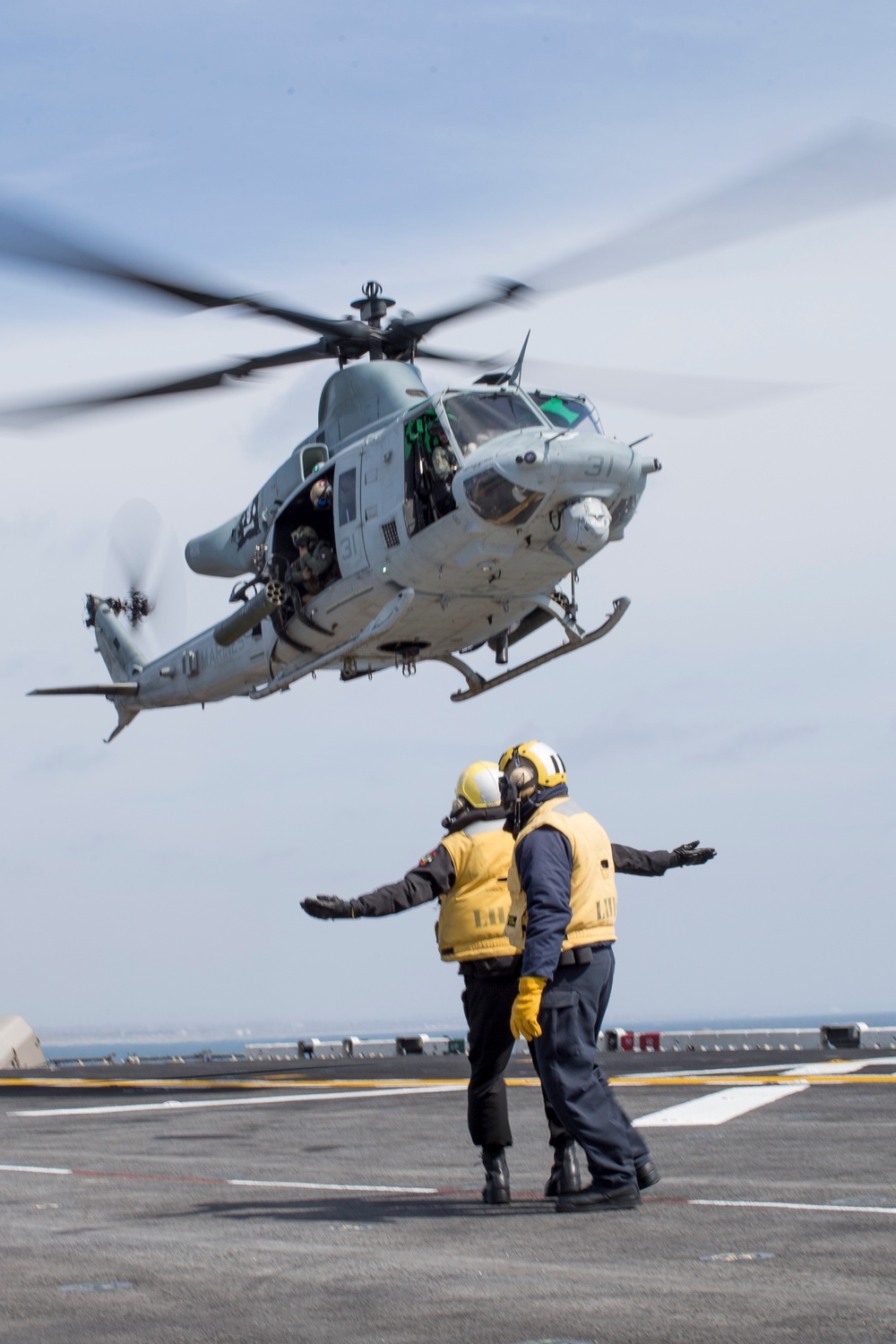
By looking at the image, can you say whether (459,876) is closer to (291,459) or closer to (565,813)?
(565,813)

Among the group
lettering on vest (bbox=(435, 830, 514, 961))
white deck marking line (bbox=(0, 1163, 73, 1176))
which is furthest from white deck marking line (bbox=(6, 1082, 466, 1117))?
lettering on vest (bbox=(435, 830, 514, 961))

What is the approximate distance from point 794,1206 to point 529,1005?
4.50 ft

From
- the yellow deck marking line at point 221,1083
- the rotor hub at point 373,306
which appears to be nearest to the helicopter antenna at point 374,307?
the rotor hub at point 373,306

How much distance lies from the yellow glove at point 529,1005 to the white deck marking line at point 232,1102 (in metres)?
6.74

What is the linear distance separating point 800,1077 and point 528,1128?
3678mm

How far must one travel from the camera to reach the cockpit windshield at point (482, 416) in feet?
57.7

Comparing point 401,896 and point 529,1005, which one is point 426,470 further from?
point 529,1005

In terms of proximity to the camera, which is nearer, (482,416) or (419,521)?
(482,416)

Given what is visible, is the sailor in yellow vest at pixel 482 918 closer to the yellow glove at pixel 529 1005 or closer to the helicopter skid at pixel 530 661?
the yellow glove at pixel 529 1005

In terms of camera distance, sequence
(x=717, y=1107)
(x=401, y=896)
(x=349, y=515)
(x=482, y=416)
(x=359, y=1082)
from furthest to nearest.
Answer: (x=349, y=515) → (x=482, y=416) → (x=359, y=1082) → (x=717, y=1107) → (x=401, y=896)

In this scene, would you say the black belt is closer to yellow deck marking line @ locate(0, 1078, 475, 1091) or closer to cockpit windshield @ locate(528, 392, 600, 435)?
yellow deck marking line @ locate(0, 1078, 475, 1091)

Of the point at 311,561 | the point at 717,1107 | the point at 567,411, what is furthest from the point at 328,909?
the point at 311,561

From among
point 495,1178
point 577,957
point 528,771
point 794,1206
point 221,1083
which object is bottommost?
point 794,1206

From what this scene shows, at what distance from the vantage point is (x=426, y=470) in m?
17.9
